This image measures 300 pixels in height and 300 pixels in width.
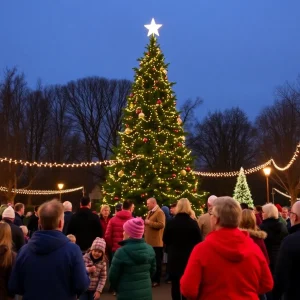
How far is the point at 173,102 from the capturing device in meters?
21.5

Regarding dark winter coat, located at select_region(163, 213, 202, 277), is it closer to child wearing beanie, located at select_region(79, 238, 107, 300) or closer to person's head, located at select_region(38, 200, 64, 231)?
child wearing beanie, located at select_region(79, 238, 107, 300)

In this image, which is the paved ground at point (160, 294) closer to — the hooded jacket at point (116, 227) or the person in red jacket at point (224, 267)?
the hooded jacket at point (116, 227)

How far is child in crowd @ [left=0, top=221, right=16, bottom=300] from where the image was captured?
16.6ft

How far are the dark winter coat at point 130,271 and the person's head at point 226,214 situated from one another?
184cm

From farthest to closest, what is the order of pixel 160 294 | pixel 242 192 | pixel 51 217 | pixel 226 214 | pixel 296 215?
pixel 242 192
pixel 160 294
pixel 296 215
pixel 51 217
pixel 226 214

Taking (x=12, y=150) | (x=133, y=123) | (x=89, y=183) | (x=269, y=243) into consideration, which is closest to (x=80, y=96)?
(x=89, y=183)

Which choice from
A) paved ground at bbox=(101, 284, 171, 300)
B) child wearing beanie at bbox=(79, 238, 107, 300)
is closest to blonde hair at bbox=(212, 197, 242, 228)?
child wearing beanie at bbox=(79, 238, 107, 300)

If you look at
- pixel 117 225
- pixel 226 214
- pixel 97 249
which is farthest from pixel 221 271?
pixel 117 225

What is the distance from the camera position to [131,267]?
5.95m

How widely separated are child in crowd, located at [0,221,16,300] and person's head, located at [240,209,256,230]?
137 inches

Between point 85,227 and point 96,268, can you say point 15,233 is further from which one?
point 85,227

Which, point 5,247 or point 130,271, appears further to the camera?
point 130,271

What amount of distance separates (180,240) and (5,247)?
4.12 meters

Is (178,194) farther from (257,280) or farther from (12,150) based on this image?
(12,150)
